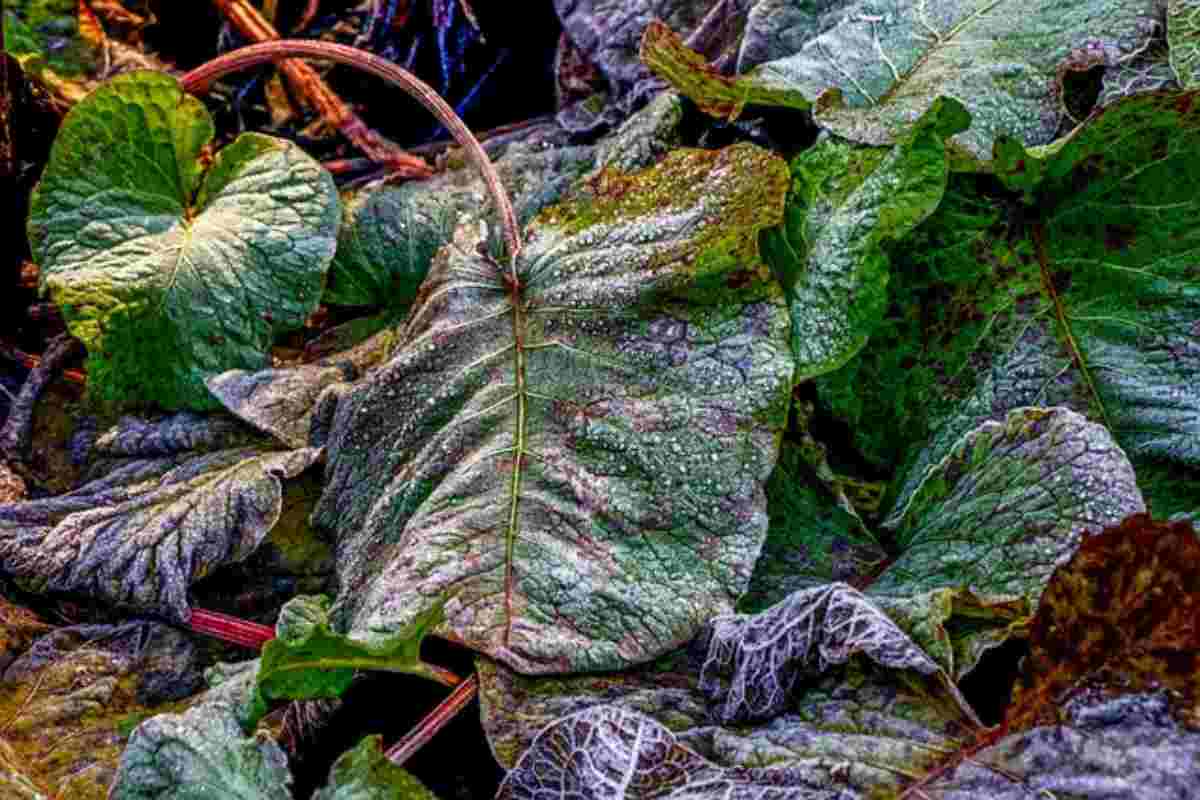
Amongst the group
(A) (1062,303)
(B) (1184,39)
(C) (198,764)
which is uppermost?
(B) (1184,39)

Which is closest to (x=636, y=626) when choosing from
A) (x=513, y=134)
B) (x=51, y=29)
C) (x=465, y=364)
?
(x=465, y=364)

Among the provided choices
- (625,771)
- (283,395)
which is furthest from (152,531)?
(625,771)

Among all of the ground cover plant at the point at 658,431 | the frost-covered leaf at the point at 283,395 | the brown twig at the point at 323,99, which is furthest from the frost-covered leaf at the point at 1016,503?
the brown twig at the point at 323,99

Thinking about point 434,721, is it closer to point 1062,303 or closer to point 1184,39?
point 1062,303

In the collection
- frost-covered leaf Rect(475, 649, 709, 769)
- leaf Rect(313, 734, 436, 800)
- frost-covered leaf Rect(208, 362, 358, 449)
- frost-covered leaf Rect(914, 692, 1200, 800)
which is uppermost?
frost-covered leaf Rect(914, 692, 1200, 800)

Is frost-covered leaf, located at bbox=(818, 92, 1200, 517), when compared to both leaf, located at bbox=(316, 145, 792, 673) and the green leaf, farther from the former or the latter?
the green leaf

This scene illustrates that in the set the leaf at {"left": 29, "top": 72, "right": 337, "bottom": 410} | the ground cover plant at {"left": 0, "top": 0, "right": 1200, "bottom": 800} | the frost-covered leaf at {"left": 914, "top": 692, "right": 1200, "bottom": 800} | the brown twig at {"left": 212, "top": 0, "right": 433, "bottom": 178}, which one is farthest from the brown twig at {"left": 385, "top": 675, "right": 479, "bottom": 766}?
the brown twig at {"left": 212, "top": 0, "right": 433, "bottom": 178}

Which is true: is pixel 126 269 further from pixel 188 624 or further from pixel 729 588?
pixel 729 588
